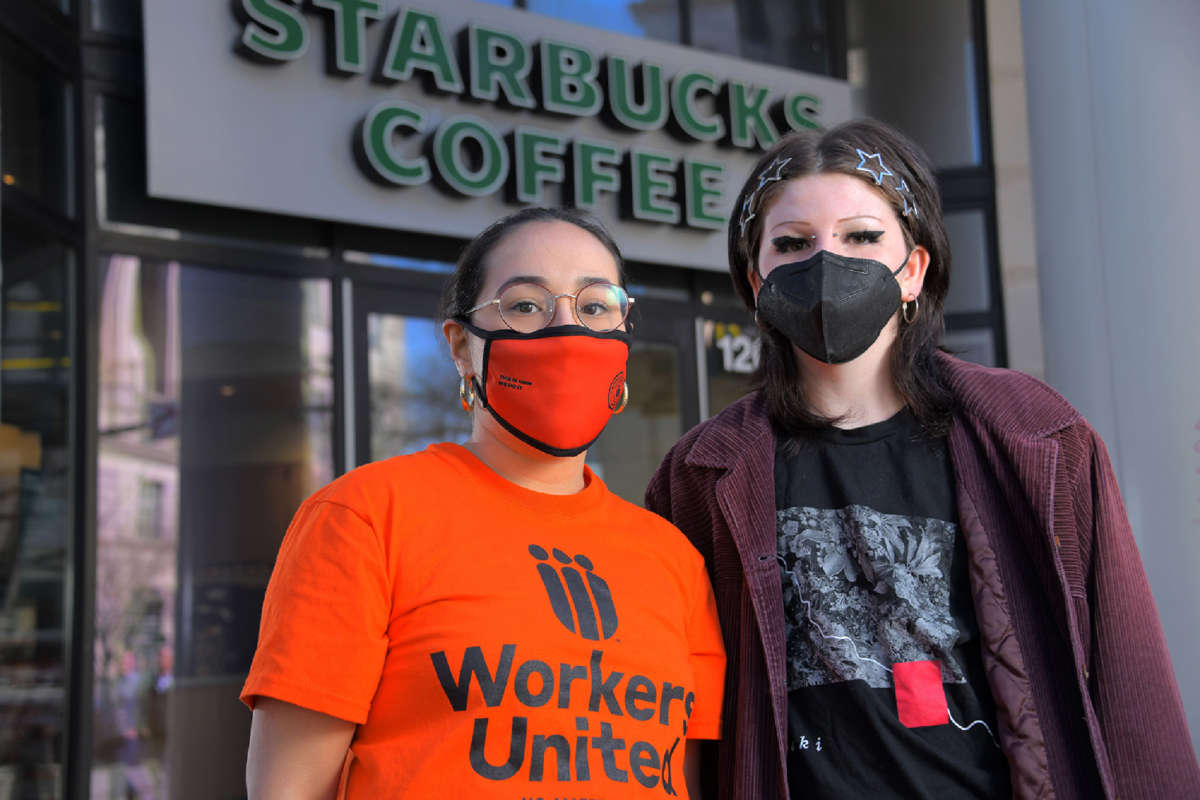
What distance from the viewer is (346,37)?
6227 millimetres

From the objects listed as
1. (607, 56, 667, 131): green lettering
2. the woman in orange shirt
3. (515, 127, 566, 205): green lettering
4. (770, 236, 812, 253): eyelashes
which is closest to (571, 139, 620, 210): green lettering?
(515, 127, 566, 205): green lettering

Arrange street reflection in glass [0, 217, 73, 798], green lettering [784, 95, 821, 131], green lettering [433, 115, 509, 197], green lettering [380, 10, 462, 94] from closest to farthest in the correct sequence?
street reflection in glass [0, 217, 73, 798] < green lettering [380, 10, 462, 94] < green lettering [433, 115, 509, 197] < green lettering [784, 95, 821, 131]

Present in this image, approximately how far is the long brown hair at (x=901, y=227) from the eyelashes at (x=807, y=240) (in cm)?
8

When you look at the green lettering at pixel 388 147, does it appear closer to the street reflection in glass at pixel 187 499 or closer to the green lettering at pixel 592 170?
the street reflection in glass at pixel 187 499

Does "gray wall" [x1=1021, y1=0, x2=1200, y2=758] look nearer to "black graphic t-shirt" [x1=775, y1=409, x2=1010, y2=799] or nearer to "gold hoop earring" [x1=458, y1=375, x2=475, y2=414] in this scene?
"black graphic t-shirt" [x1=775, y1=409, x2=1010, y2=799]

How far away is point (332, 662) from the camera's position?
4.99 feet

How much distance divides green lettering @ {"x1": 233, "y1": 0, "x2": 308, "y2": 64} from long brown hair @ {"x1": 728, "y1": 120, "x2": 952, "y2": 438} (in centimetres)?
444

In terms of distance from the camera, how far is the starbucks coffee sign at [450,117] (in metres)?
5.85

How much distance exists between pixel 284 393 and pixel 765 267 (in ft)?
14.9

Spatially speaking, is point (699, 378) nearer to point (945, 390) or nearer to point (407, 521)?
point (945, 390)

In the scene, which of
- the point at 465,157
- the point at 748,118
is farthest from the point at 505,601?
the point at 748,118

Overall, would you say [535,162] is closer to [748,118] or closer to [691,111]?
[691,111]

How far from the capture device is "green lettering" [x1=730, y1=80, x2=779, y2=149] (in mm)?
7688

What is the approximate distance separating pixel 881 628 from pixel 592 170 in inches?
217
